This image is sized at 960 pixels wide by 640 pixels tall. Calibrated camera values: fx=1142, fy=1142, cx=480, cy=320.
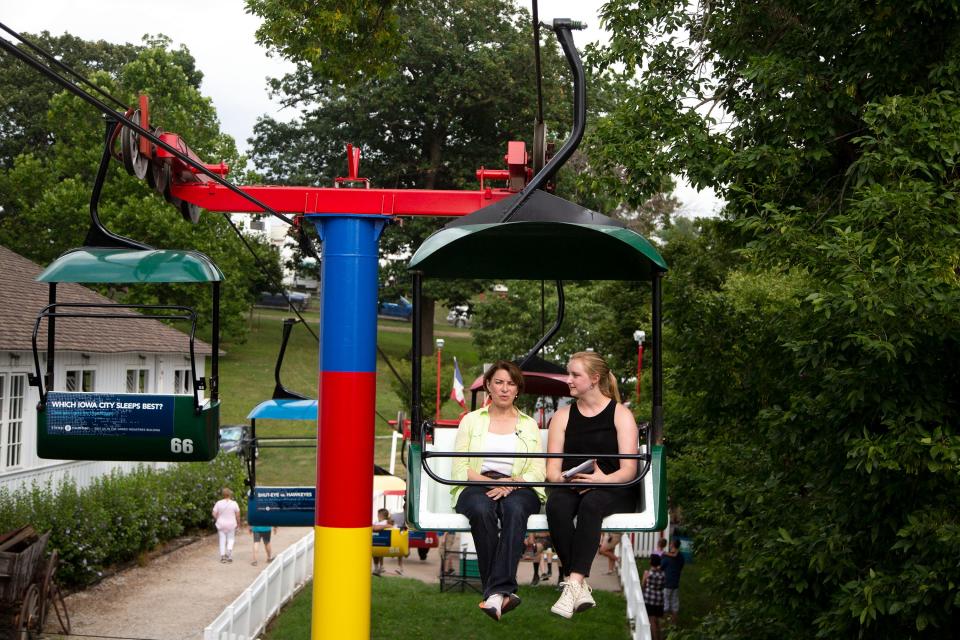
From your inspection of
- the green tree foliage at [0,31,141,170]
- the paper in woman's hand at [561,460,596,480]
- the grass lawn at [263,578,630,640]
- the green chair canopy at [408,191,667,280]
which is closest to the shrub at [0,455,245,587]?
the grass lawn at [263,578,630,640]

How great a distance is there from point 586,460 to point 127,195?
34778 millimetres

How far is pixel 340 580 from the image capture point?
331 inches

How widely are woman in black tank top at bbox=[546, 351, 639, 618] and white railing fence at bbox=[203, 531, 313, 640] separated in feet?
28.6

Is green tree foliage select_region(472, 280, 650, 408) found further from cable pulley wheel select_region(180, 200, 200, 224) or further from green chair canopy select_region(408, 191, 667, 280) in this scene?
green chair canopy select_region(408, 191, 667, 280)

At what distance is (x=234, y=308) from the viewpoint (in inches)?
1699

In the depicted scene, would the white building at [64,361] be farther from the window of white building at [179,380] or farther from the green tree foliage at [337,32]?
the green tree foliage at [337,32]

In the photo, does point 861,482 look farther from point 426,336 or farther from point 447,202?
point 426,336

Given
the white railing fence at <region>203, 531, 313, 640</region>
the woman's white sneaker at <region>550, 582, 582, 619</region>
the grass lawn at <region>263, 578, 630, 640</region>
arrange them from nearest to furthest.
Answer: the woman's white sneaker at <region>550, 582, 582, 619</region>
the white railing fence at <region>203, 531, 313, 640</region>
the grass lawn at <region>263, 578, 630, 640</region>

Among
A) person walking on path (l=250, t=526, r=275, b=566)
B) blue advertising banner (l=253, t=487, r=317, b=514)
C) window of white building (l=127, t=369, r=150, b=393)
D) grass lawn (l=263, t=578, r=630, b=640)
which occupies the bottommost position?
grass lawn (l=263, t=578, r=630, b=640)

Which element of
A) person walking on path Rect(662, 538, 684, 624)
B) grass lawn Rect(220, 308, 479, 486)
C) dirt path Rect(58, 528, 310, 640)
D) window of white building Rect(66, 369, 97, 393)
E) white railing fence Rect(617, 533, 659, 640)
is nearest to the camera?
white railing fence Rect(617, 533, 659, 640)

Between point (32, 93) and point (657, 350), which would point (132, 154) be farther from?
point (32, 93)

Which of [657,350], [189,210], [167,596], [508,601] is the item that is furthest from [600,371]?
[167,596]

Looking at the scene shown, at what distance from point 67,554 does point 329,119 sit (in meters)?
29.4

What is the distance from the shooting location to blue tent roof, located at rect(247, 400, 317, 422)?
45.6 ft
